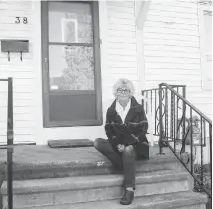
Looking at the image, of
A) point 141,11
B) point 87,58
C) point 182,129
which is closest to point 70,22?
point 87,58

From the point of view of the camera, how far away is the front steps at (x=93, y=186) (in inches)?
119

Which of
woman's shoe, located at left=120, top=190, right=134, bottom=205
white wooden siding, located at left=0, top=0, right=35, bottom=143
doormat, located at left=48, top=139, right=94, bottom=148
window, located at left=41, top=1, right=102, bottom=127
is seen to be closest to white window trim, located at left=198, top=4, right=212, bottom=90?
window, located at left=41, top=1, right=102, bottom=127

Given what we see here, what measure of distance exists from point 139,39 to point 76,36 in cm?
111

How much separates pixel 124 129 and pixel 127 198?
28.2 inches

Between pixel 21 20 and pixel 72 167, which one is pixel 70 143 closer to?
pixel 72 167

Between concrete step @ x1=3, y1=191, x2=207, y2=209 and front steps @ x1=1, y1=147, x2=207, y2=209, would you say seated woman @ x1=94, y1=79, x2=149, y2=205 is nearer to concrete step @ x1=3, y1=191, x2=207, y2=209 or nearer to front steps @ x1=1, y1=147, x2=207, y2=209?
front steps @ x1=1, y1=147, x2=207, y2=209

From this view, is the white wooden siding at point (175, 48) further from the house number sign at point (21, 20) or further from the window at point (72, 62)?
the house number sign at point (21, 20)

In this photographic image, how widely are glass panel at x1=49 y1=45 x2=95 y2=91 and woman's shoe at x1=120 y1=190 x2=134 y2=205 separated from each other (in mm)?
2490

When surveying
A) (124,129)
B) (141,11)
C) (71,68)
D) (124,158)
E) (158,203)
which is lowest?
(158,203)

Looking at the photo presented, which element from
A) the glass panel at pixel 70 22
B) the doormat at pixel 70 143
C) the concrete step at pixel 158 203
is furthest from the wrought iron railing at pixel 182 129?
the glass panel at pixel 70 22

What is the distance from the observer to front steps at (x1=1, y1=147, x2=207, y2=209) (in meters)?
3.02

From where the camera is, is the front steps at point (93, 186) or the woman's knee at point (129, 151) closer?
the front steps at point (93, 186)

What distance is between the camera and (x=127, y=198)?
3.04m

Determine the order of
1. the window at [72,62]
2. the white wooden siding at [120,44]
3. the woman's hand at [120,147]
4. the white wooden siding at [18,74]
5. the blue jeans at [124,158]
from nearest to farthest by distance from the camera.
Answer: the blue jeans at [124,158], the woman's hand at [120,147], the white wooden siding at [18,74], the window at [72,62], the white wooden siding at [120,44]
